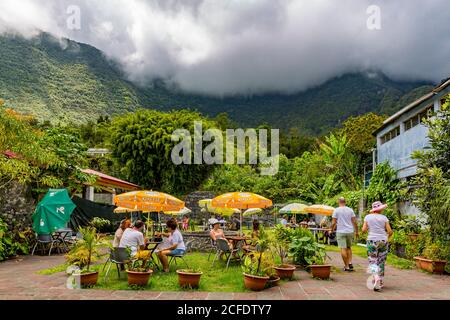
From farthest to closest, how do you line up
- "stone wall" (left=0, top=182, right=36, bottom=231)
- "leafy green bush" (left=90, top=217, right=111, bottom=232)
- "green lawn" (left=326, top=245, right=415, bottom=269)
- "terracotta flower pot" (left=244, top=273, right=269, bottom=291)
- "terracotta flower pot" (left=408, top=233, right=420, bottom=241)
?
"leafy green bush" (left=90, top=217, right=111, bottom=232) → "stone wall" (left=0, top=182, right=36, bottom=231) → "terracotta flower pot" (left=408, top=233, right=420, bottom=241) → "green lawn" (left=326, top=245, right=415, bottom=269) → "terracotta flower pot" (left=244, top=273, right=269, bottom=291)

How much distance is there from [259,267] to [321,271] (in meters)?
1.69

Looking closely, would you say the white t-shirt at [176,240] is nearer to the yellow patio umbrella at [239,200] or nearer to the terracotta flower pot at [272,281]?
the terracotta flower pot at [272,281]

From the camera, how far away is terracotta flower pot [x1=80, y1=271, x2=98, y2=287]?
6.99 meters

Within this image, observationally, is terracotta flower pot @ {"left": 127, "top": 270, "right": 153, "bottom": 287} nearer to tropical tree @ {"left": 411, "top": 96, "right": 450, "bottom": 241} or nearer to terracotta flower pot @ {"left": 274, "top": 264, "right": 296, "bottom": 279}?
terracotta flower pot @ {"left": 274, "top": 264, "right": 296, "bottom": 279}

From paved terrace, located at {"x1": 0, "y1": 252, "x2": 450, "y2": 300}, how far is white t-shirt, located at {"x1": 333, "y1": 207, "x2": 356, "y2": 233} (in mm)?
946

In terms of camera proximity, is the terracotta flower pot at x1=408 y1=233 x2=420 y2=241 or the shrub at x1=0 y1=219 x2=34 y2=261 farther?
the terracotta flower pot at x1=408 y1=233 x2=420 y2=241

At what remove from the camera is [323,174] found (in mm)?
28266

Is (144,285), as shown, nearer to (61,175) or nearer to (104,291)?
(104,291)

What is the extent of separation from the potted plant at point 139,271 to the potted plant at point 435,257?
615 centimetres

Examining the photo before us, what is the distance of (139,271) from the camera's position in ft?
23.1

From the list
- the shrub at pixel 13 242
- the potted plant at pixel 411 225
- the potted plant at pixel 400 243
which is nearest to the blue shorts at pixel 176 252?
the shrub at pixel 13 242

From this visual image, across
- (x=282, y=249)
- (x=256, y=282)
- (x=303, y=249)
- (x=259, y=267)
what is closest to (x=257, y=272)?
(x=259, y=267)

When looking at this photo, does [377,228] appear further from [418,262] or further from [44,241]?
[44,241]

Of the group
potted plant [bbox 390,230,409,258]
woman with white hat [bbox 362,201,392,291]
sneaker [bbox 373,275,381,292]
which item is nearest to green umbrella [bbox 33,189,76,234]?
woman with white hat [bbox 362,201,392,291]
